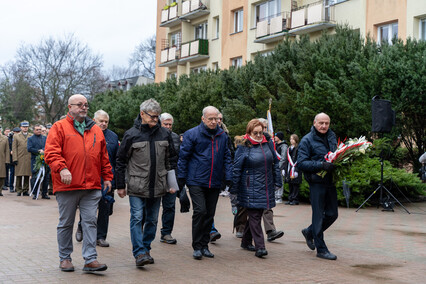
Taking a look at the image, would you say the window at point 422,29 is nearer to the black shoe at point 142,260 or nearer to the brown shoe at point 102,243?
the brown shoe at point 102,243

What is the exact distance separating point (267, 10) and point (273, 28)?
2.35 meters

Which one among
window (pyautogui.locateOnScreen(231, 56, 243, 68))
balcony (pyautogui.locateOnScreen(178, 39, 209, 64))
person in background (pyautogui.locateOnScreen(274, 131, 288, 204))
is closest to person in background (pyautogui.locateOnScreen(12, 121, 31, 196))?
person in background (pyautogui.locateOnScreen(274, 131, 288, 204))

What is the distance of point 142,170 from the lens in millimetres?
6961

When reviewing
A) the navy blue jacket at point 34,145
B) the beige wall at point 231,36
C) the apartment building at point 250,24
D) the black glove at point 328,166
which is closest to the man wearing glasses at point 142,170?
the black glove at point 328,166

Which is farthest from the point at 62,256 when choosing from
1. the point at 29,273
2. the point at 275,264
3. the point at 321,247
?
the point at 321,247

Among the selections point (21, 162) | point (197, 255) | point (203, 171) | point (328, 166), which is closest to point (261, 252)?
point (197, 255)

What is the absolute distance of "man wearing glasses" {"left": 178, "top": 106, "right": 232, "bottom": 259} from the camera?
297 inches

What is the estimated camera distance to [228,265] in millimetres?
7160

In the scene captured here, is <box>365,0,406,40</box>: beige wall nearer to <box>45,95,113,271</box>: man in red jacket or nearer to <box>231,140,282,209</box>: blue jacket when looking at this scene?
<box>231,140,282,209</box>: blue jacket

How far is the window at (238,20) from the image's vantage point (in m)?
33.1

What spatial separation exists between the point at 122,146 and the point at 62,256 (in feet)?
4.92

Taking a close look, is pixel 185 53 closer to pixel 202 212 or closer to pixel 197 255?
pixel 202 212

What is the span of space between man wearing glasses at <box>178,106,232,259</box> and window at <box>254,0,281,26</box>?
23.4 meters

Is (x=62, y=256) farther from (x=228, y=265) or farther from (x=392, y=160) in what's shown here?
(x=392, y=160)
